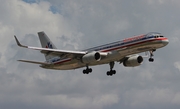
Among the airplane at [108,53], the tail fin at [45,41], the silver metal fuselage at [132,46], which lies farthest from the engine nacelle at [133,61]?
the tail fin at [45,41]

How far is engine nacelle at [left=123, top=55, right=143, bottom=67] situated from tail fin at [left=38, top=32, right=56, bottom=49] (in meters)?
15.8

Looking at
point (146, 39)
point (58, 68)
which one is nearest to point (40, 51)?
point (58, 68)

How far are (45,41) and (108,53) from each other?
69.4 ft

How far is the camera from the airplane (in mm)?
88062

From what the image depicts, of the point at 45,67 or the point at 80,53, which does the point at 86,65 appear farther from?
the point at 45,67

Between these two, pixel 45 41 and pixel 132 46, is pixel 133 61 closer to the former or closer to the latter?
pixel 132 46

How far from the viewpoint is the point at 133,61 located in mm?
98938

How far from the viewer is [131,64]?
9894 centimetres

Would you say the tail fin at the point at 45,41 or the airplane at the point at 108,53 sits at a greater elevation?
the tail fin at the point at 45,41

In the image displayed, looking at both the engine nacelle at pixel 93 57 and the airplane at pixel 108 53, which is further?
the engine nacelle at pixel 93 57

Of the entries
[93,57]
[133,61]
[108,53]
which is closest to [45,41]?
[133,61]

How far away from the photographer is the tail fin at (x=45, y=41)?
107 m

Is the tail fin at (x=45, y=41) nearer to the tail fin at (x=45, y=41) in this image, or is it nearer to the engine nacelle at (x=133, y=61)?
the tail fin at (x=45, y=41)

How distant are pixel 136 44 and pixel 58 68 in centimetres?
1815
